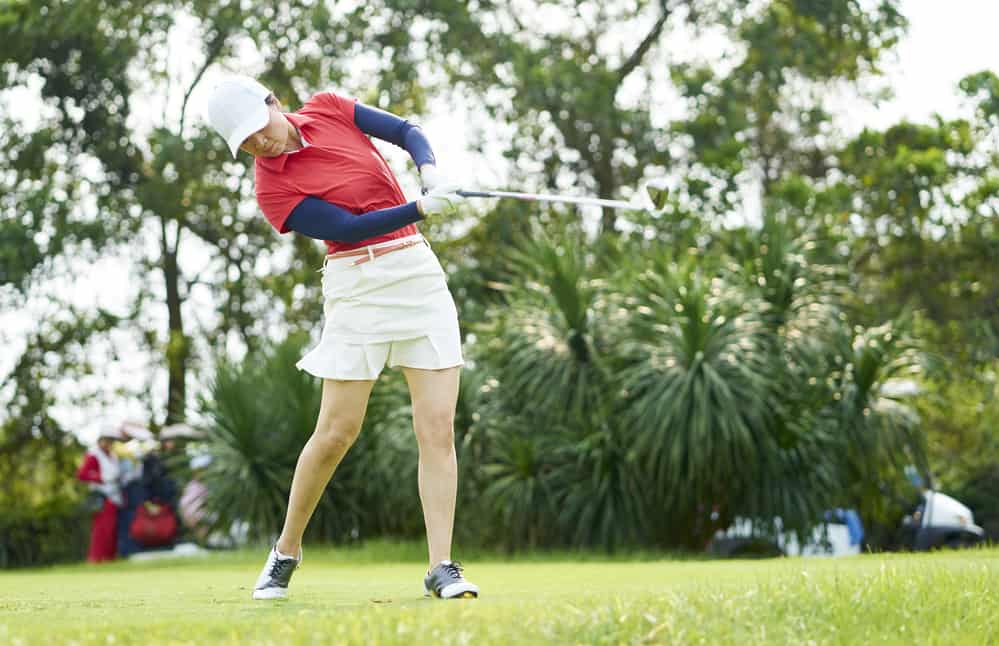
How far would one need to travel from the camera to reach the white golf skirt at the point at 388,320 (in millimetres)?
4984

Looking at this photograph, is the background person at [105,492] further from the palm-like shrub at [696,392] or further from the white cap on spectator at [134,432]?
the palm-like shrub at [696,392]

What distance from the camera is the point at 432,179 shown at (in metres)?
4.86

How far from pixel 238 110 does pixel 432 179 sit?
2.31ft

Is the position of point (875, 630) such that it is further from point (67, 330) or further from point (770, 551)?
point (67, 330)

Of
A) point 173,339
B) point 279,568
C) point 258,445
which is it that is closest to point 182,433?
point 258,445

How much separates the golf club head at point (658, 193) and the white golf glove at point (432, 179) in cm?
137

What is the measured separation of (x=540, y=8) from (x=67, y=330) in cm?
876

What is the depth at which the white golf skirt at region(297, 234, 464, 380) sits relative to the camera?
498cm

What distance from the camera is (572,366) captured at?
1194 centimetres

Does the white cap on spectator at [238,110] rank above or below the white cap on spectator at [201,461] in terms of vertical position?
above

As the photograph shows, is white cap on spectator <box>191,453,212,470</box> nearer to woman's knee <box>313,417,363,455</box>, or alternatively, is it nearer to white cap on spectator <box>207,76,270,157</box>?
woman's knee <box>313,417,363,455</box>

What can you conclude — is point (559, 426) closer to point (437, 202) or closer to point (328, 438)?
point (328, 438)

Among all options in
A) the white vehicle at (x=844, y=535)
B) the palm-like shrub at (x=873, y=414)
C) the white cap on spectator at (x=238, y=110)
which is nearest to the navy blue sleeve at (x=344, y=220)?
the white cap on spectator at (x=238, y=110)

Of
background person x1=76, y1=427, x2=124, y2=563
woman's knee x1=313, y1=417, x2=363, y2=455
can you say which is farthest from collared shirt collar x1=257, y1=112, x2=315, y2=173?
background person x1=76, y1=427, x2=124, y2=563
